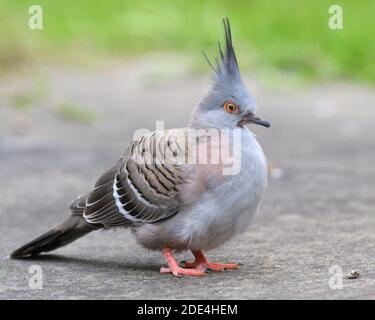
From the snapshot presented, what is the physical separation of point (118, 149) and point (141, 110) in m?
1.55

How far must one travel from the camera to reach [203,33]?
13078 millimetres

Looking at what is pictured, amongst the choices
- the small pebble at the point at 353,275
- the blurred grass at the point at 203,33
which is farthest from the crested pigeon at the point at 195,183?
the blurred grass at the point at 203,33

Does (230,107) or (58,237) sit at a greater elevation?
(230,107)

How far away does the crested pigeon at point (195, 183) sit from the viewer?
203 inches

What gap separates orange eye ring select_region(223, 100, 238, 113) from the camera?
5469 mm

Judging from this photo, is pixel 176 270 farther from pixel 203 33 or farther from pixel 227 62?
pixel 203 33

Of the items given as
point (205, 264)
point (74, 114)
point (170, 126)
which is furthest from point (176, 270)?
point (74, 114)

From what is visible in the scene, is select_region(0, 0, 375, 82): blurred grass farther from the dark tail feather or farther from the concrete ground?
the dark tail feather

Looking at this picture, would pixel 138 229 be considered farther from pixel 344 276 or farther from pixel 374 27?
pixel 374 27

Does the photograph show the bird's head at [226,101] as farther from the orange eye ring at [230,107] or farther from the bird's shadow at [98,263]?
the bird's shadow at [98,263]

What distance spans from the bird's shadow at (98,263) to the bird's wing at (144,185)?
9.4 inches

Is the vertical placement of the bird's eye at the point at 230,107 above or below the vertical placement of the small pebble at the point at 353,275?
above

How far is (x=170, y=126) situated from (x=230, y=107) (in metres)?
4.37
